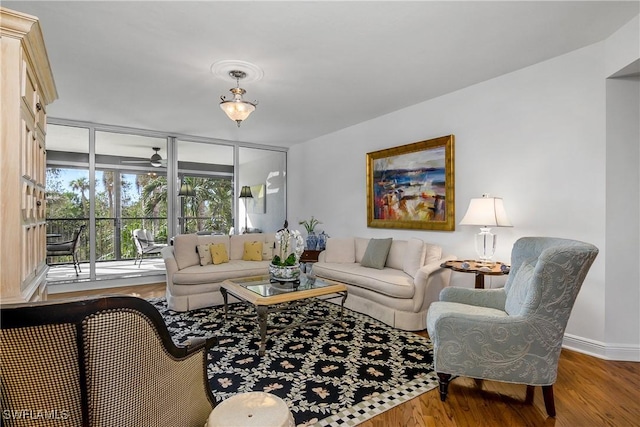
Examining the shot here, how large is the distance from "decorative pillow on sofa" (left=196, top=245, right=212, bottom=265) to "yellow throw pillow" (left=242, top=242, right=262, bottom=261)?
1.83ft

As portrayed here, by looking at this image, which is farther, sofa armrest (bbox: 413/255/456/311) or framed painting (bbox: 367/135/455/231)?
framed painting (bbox: 367/135/455/231)

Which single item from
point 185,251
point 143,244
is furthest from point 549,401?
point 143,244

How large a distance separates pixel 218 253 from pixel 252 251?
0.50 meters

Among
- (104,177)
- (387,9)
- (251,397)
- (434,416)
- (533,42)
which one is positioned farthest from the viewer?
(104,177)

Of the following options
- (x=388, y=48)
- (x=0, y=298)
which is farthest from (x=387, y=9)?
(x=0, y=298)

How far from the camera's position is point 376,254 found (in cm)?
408

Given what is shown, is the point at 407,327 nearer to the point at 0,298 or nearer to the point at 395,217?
the point at 395,217

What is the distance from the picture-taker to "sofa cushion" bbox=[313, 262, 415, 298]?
3299mm

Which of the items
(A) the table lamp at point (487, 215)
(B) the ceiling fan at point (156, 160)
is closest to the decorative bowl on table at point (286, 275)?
(A) the table lamp at point (487, 215)

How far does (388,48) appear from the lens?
2773mm

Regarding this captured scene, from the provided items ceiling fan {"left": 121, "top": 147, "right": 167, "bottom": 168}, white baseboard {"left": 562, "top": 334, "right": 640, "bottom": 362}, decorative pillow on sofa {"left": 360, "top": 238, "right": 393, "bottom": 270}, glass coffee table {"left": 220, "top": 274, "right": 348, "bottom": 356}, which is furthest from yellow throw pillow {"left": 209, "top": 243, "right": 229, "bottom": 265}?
white baseboard {"left": 562, "top": 334, "right": 640, "bottom": 362}

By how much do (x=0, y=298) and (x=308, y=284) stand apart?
233 centimetres

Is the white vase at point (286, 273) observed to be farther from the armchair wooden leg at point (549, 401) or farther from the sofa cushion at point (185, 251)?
the armchair wooden leg at point (549, 401)

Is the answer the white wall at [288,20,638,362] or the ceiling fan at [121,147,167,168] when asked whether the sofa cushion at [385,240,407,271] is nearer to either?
the white wall at [288,20,638,362]
